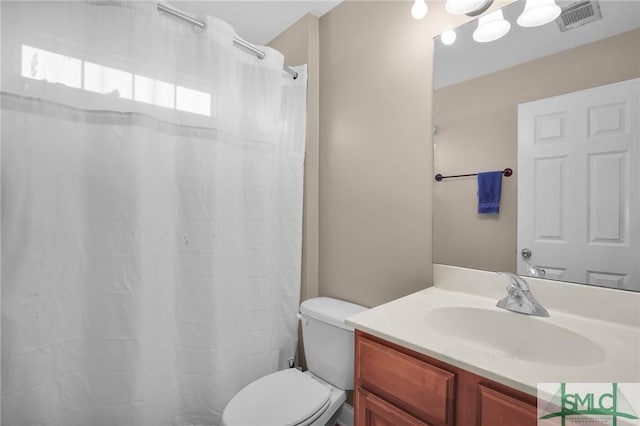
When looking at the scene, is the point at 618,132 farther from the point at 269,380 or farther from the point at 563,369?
the point at 269,380

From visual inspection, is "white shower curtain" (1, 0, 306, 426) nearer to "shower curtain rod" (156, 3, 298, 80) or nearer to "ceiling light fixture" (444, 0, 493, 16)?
"shower curtain rod" (156, 3, 298, 80)

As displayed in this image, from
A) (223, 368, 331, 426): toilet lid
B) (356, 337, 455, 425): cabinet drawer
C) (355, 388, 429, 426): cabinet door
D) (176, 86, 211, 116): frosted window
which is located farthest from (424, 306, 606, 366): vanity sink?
(176, 86, 211, 116): frosted window

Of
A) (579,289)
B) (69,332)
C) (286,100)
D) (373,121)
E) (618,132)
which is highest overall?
(286,100)

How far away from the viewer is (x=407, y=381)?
0.83 meters

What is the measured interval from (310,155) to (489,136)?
3.29ft

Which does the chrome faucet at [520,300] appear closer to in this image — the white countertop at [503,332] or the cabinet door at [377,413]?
the white countertop at [503,332]

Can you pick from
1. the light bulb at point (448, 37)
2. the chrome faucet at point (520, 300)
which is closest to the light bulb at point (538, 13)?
the light bulb at point (448, 37)

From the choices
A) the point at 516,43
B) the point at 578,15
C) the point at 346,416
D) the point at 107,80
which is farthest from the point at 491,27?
the point at 346,416

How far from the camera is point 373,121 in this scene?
4.96 feet

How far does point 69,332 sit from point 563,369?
1622mm

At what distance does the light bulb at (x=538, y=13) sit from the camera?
101 centimetres

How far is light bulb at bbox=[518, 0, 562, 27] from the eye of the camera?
→ 3.32 ft

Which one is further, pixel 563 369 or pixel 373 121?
pixel 373 121

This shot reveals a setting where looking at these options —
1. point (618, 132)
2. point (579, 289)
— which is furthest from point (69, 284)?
point (618, 132)
